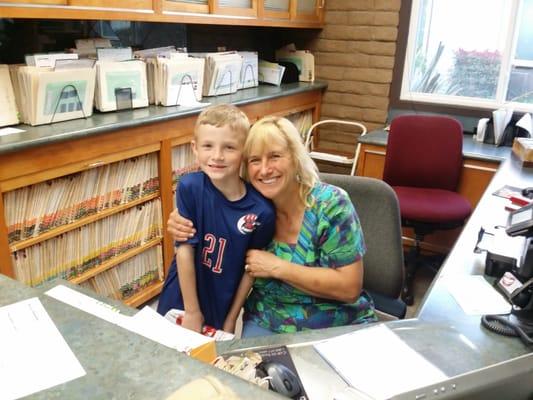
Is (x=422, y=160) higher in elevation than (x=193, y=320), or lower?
higher

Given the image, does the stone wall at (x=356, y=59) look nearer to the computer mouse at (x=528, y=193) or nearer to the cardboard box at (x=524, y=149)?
the cardboard box at (x=524, y=149)

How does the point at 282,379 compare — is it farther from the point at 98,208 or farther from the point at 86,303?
the point at 98,208

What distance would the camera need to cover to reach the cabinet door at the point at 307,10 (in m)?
3.50

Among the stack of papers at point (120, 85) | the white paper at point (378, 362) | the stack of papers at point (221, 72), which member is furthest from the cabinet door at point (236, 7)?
the white paper at point (378, 362)

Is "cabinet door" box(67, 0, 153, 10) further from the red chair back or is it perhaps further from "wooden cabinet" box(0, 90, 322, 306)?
the red chair back

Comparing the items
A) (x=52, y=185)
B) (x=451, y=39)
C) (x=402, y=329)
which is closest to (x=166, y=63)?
(x=52, y=185)

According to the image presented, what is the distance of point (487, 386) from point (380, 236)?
3.37 feet

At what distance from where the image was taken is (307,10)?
366 centimetres

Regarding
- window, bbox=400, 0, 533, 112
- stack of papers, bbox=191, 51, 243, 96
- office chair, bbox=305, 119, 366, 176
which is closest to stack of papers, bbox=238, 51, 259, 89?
stack of papers, bbox=191, 51, 243, 96

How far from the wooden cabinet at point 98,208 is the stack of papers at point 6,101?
0.78ft

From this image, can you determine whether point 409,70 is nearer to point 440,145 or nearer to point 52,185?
point 440,145

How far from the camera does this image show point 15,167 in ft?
5.63

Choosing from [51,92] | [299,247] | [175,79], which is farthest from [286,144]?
[175,79]

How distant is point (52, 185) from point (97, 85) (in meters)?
0.52
